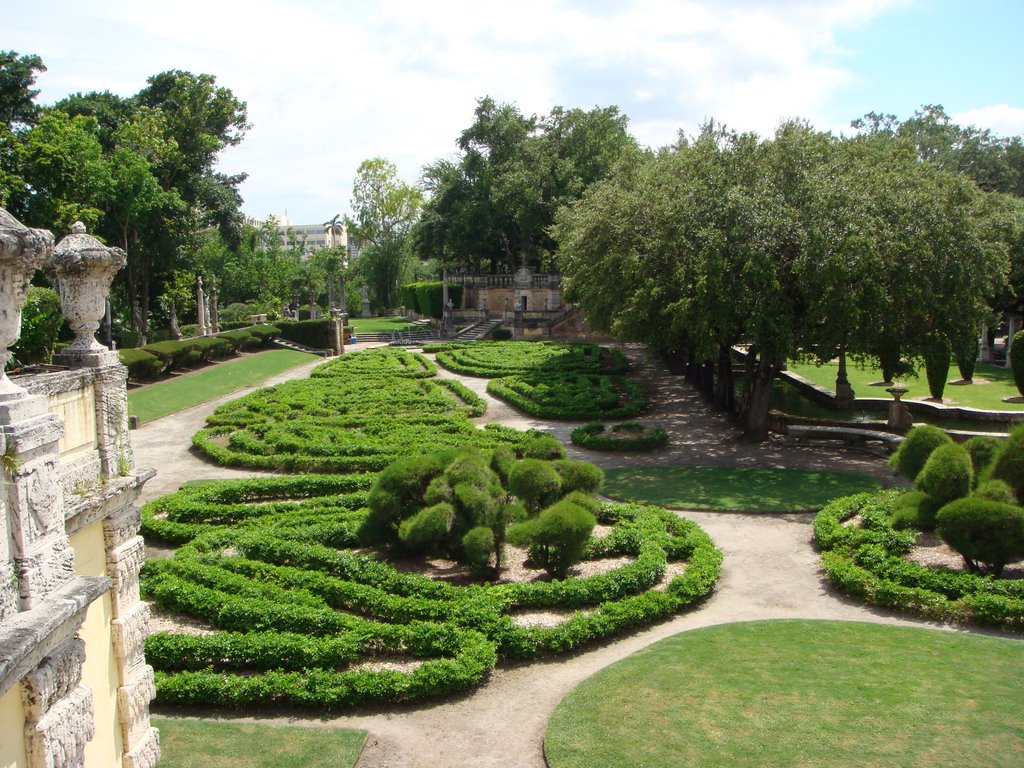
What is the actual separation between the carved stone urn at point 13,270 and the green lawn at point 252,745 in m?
4.82

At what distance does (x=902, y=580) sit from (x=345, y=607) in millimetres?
7964

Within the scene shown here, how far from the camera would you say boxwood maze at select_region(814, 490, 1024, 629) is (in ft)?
37.1

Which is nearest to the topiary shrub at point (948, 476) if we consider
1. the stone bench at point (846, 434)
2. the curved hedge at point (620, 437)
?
the stone bench at point (846, 434)

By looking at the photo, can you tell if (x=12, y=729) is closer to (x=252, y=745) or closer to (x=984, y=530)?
(x=252, y=745)

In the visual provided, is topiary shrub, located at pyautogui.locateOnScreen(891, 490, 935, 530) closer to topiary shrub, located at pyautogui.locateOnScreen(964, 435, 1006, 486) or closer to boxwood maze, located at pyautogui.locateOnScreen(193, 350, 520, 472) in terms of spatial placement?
topiary shrub, located at pyautogui.locateOnScreen(964, 435, 1006, 486)

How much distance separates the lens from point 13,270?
507 centimetres

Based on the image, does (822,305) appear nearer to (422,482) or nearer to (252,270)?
(422,482)

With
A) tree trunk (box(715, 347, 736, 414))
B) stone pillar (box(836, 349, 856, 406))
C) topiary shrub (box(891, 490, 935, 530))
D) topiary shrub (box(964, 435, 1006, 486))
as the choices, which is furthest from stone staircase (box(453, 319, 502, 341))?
topiary shrub (box(891, 490, 935, 530))

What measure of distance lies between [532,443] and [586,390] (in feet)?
46.8

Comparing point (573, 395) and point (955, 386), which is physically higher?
point (573, 395)

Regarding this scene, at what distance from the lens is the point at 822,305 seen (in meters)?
18.8

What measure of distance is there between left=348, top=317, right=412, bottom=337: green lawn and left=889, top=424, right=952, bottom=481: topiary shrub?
154 ft

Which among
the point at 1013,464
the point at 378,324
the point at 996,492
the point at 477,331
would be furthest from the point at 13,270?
the point at 378,324

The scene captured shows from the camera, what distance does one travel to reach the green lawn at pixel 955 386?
26672mm
